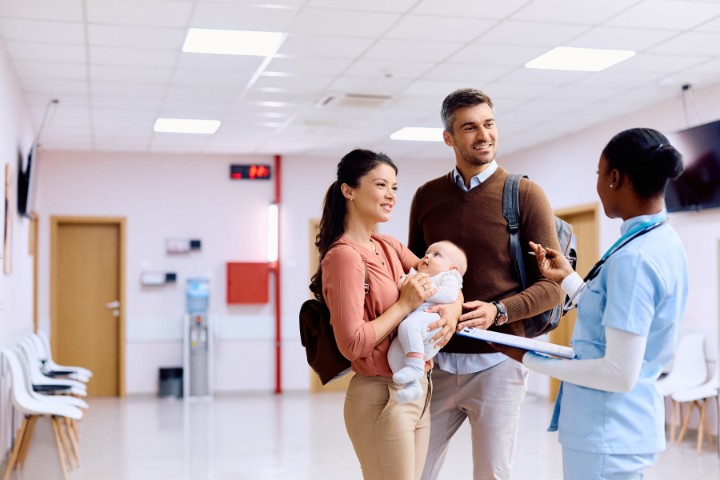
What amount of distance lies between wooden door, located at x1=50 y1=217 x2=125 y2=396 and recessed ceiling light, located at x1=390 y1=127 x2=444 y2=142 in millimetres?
3709

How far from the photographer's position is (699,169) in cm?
718

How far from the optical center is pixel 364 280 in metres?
2.41

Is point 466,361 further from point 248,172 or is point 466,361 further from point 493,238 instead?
point 248,172

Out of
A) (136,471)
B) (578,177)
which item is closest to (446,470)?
(136,471)

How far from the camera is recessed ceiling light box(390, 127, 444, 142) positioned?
30.6 feet

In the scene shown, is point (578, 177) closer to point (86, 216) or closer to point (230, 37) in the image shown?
point (230, 37)

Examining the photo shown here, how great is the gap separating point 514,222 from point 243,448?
194 inches

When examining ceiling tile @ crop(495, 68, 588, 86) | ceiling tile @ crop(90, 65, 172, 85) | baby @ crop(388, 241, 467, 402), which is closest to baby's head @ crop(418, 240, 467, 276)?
baby @ crop(388, 241, 467, 402)

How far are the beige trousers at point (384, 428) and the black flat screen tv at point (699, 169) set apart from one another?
17.4ft

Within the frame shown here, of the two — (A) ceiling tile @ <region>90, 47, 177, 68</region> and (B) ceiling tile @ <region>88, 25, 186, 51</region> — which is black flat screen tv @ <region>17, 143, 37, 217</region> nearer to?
(A) ceiling tile @ <region>90, 47, 177, 68</region>

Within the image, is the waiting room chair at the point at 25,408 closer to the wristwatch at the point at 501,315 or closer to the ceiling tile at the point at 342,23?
the ceiling tile at the point at 342,23

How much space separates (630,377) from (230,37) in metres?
4.60

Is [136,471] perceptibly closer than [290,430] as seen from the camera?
Yes

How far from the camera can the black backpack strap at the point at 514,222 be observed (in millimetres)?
2668
